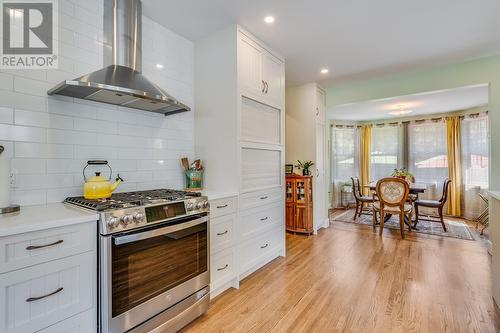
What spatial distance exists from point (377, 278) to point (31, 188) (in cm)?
312

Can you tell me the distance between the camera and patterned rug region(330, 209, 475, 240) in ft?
13.5

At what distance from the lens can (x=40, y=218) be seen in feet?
4.13

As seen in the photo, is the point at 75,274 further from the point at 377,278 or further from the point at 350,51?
the point at 350,51

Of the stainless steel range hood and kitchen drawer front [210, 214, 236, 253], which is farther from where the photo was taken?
kitchen drawer front [210, 214, 236, 253]

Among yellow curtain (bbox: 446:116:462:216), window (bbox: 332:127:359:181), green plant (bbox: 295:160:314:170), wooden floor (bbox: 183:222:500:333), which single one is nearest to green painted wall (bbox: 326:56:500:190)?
green plant (bbox: 295:160:314:170)

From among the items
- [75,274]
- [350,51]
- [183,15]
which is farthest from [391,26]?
[75,274]

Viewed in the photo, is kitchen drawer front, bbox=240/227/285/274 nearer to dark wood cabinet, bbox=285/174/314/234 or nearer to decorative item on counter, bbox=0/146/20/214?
dark wood cabinet, bbox=285/174/314/234

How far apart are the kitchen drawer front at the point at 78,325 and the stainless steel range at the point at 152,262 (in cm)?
5

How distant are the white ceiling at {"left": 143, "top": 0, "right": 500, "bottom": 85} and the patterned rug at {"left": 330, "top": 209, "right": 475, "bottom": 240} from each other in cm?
277

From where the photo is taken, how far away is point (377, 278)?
2.55 m

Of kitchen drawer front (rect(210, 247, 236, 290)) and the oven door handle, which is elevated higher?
the oven door handle

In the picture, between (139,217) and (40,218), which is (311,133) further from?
(40,218)

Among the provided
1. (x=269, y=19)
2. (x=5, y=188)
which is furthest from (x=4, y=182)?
(x=269, y=19)

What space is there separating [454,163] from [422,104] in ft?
5.82
